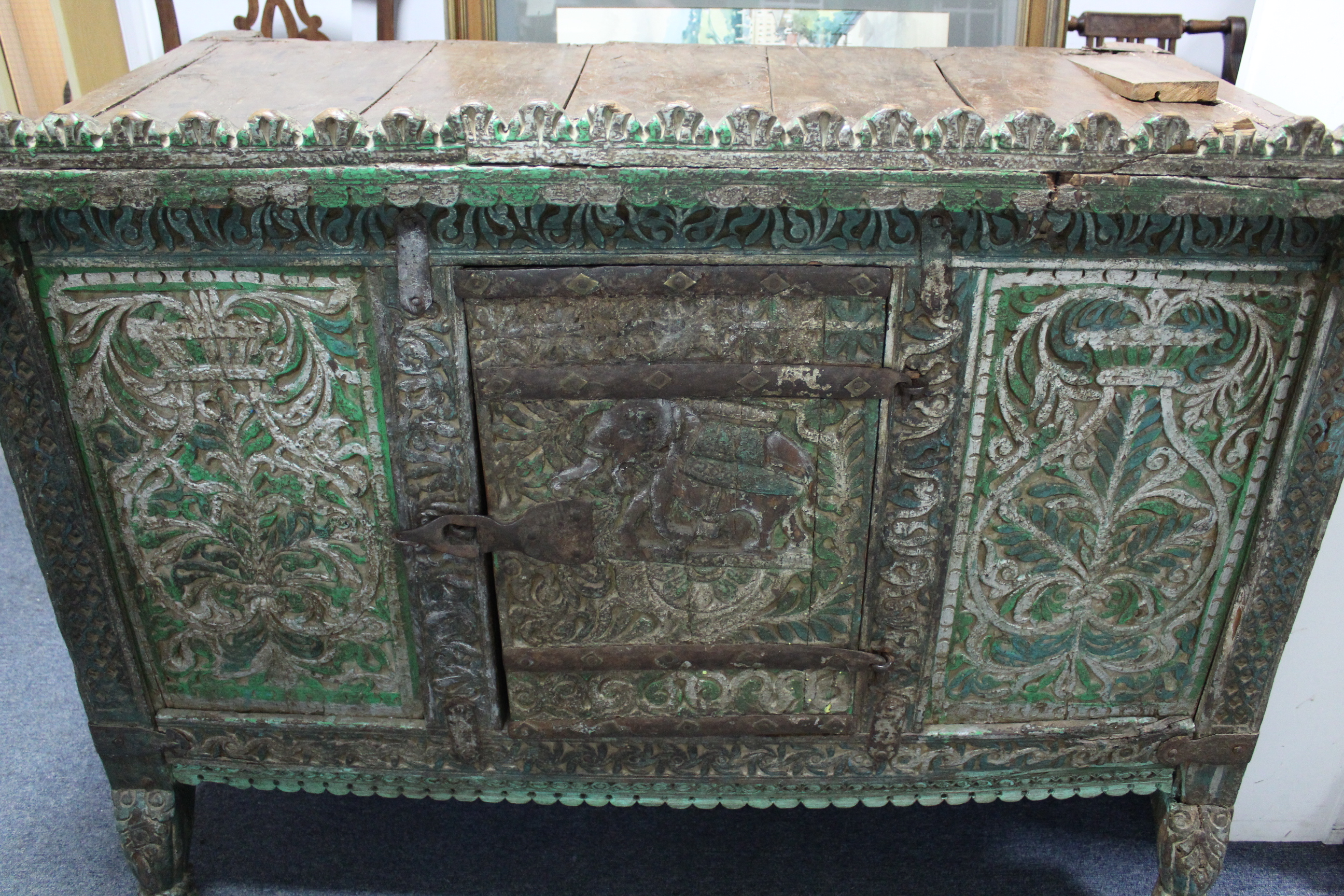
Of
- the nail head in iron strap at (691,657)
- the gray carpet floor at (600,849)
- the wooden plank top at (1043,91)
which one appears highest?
the wooden plank top at (1043,91)

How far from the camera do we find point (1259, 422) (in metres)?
1.36

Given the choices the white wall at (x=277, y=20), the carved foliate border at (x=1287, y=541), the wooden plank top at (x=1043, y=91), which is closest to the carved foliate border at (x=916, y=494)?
the wooden plank top at (x=1043, y=91)

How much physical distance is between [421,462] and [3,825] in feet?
4.13

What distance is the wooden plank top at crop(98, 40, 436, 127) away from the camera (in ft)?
4.28

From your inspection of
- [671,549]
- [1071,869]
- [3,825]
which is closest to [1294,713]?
[1071,869]

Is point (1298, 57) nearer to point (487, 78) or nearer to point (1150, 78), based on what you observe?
point (1150, 78)

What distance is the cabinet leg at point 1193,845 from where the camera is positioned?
1.61 metres

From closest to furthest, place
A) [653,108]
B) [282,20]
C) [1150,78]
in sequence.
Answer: [653,108]
[1150,78]
[282,20]

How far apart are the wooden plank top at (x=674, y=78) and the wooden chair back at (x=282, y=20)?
0.64 m

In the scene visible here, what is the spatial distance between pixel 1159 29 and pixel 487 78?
1281 millimetres

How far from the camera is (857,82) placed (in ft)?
4.70

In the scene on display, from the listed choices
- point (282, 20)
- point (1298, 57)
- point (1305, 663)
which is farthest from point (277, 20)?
point (1305, 663)

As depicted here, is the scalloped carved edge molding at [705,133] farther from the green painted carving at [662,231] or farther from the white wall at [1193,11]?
the white wall at [1193,11]

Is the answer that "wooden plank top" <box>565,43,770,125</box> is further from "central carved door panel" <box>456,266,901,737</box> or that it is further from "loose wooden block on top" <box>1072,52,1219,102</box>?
"loose wooden block on top" <box>1072,52,1219,102</box>
